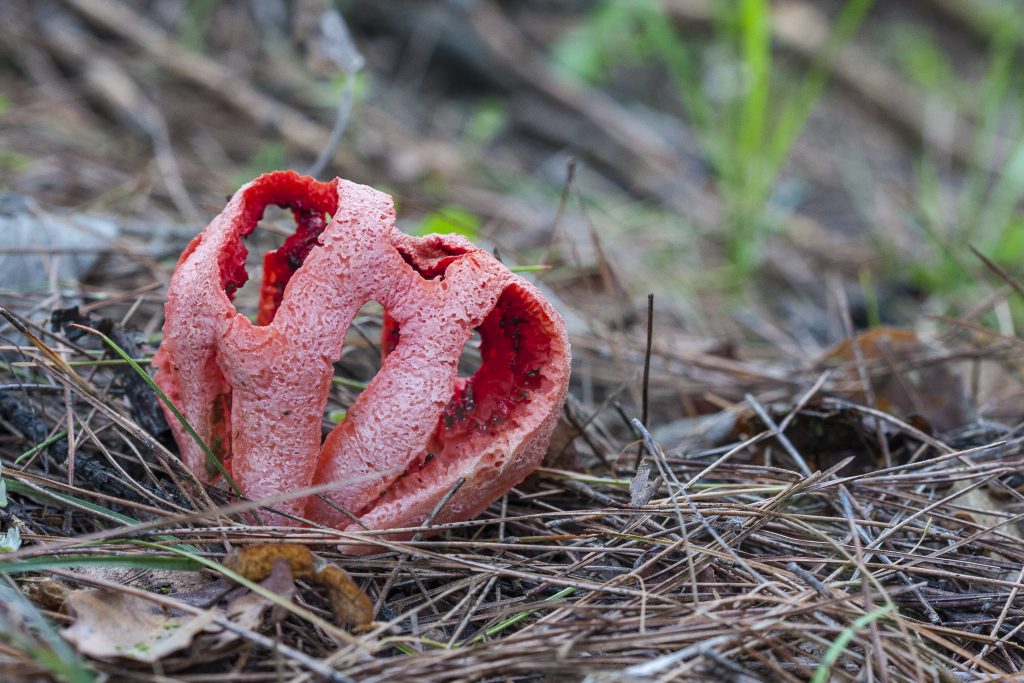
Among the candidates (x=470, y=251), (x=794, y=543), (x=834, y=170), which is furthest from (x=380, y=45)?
(x=794, y=543)

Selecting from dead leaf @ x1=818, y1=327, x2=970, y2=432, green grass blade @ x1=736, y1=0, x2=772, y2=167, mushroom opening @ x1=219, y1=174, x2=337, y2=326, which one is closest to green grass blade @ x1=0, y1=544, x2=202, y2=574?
mushroom opening @ x1=219, y1=174, x2=337, y2=326

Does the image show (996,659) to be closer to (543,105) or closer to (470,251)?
(470,251)

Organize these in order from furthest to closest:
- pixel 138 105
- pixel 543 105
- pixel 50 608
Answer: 1. pixel 543 105
2. pixel 138 105
3. pixel 50 608

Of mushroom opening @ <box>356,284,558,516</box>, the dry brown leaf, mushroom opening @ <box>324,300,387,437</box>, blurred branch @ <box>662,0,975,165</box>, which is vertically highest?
blurred branch @ <box>662,0,975,165</box>

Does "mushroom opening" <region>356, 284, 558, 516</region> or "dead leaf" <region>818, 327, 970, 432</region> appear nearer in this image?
"mushroom opening" <region>356, 284, 558, 516</region>

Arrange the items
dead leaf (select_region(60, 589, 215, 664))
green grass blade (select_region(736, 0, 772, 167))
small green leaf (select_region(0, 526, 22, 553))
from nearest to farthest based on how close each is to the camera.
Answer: dead leaf (select_region(60, 589, 215, 664)) → small green leaf (select_region(0, 526, 22, 553)) → green grass blade (select_region(736, 0, 772, 167))

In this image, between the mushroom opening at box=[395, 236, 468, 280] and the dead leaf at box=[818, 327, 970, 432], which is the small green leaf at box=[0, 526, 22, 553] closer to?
the mushroom opening at box=[395, 236, 468, 280]
